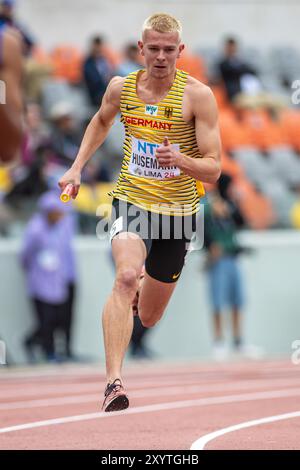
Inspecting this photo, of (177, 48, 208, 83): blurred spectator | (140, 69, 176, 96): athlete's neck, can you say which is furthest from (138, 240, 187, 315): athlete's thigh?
(177, 48, 208, 83): blurred spectator

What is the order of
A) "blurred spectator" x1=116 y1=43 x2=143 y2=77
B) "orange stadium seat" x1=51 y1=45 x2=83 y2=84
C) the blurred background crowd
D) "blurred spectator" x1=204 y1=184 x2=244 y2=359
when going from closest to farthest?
1. the blurred background crowd
2. "blurred spectator" x1=204 y1=184 x2=244 y2=359
3. "blurred spectator" x1=116 y1=43 x2=143 y2=77
4. "orange stadium seat" x1=51 y1=45 x2=83 y2=84

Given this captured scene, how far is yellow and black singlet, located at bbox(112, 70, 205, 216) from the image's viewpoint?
310 inches

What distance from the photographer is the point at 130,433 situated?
8.18 metres

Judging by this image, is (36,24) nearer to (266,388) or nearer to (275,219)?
(275,219)

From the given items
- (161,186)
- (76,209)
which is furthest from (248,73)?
(161,186)

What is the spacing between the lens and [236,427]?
8.45 m

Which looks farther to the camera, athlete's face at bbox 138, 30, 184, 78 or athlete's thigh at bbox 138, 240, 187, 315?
athlete's thigh at bbox 138, 240, 187, 315

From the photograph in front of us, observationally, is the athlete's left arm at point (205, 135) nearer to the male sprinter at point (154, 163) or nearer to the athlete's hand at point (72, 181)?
the male sprinter at point (154, 163)

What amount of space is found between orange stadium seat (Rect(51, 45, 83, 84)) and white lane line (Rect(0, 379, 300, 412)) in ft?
22.3

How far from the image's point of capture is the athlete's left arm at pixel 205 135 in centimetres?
759

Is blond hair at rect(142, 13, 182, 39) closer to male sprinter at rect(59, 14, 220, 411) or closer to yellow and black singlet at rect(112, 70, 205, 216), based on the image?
male sprinter at rect(59, 14, 220, 411)

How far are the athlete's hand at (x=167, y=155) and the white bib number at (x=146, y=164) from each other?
0.56 m

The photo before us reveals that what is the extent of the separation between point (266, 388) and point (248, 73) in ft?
28.5

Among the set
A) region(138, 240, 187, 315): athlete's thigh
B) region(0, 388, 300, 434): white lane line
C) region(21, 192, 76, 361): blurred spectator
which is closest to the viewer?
region(138, 240, 187, 315): athlete's thigh
